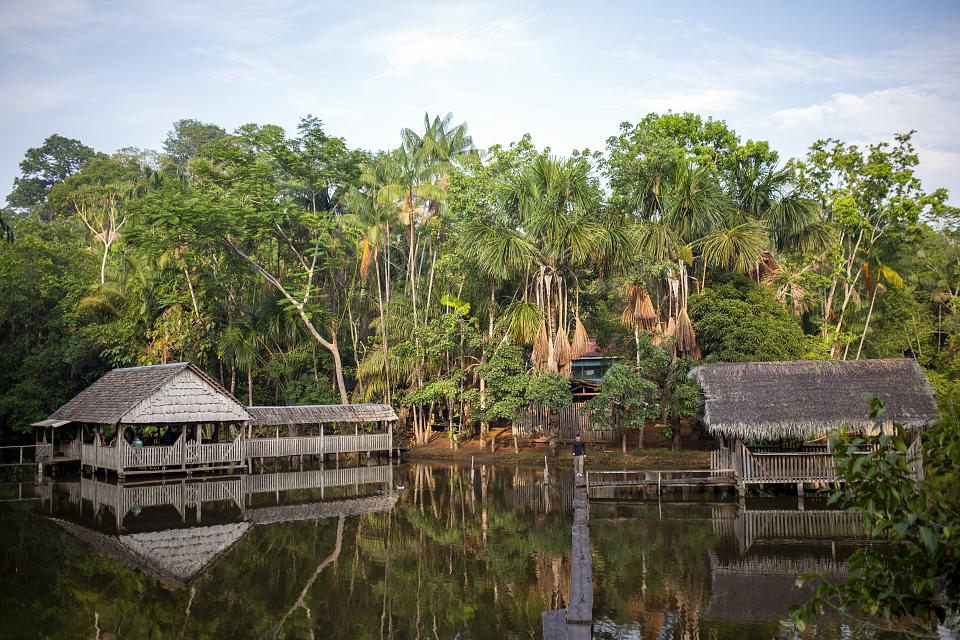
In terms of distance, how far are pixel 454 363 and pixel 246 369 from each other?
1007 centimetres

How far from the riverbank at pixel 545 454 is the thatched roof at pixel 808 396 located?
4.95 metres

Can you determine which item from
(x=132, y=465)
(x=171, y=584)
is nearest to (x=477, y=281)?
(x=132, y=465)

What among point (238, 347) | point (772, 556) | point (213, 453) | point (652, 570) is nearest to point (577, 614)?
point (652, 570)

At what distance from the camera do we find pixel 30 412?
34.1 m

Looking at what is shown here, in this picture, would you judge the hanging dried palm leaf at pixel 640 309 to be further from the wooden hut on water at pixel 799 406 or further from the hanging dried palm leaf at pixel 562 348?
the wooden hut on water at pixel 799 406

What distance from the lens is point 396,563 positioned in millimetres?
14789

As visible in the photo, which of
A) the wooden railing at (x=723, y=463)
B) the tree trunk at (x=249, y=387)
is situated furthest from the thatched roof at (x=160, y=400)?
the wooden railing at (x=723, y=463)

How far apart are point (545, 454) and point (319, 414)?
9.07 meters

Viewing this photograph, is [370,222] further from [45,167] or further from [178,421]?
[45,167]

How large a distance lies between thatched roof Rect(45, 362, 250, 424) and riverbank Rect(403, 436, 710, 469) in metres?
8.74

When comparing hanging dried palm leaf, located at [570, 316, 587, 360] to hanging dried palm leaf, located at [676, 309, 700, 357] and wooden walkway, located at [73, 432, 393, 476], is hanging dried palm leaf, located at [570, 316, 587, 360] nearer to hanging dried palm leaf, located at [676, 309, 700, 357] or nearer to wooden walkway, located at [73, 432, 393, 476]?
hanging dried palm leaf, located at [676, 309, 700, 357]

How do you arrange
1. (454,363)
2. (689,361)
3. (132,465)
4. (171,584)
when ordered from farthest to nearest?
1. (454,363)
2. (689,361)
3. (132,465)
4. (171,584)

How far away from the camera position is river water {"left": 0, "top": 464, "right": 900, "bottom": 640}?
11.2 m

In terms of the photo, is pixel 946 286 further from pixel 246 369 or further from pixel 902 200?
pixel 246 369
